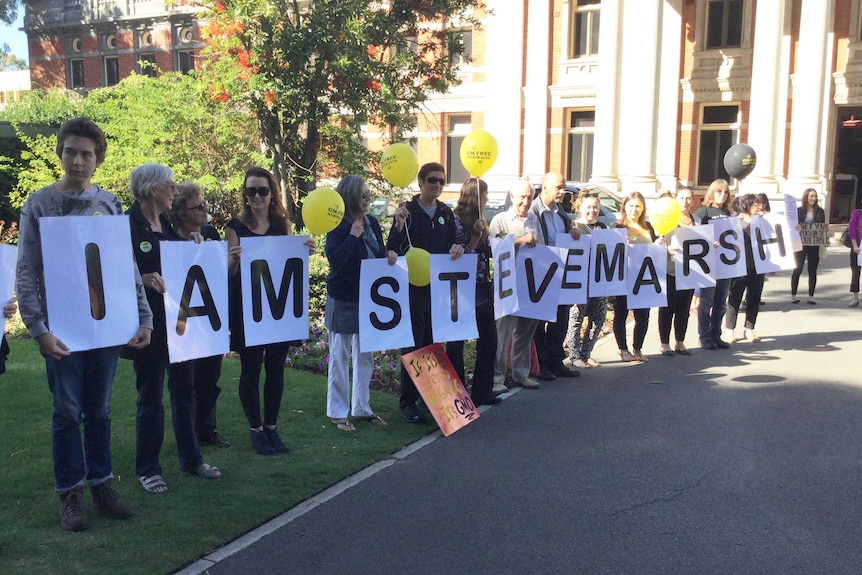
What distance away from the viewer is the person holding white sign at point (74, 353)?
4.17 m

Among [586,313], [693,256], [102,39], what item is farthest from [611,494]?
[102,39]

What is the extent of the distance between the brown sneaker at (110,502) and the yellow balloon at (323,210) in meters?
2.21

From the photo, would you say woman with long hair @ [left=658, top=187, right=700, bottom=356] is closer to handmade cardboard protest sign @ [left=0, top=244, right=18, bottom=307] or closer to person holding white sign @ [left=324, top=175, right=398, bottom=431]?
person holding white sign @ [left=324, top=175, right=398, bottom=431]

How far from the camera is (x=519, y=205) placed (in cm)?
759

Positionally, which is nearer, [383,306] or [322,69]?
[383,306]

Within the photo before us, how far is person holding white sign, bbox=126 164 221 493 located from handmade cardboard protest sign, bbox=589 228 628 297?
4.70 m

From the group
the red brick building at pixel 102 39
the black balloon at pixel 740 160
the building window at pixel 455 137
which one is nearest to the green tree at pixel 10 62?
the red brick building at pixel 102 39

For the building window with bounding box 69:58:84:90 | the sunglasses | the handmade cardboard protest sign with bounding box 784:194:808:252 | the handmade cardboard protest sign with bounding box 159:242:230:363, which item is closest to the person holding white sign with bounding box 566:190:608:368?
the handmade cardboard protest sign with bounding box 784:194:808:252

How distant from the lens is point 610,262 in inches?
339

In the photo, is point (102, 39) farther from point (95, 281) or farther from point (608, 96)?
point (95, 281)

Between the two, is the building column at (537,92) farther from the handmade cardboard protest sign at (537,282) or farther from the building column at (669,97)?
the handmade cardboard protest sign at (537,282)

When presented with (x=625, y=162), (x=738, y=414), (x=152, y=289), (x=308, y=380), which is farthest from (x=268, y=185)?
(x=625, y=162)

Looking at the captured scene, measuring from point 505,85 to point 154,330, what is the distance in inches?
1036

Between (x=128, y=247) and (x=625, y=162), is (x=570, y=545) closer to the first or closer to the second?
(x=128, y=247)
